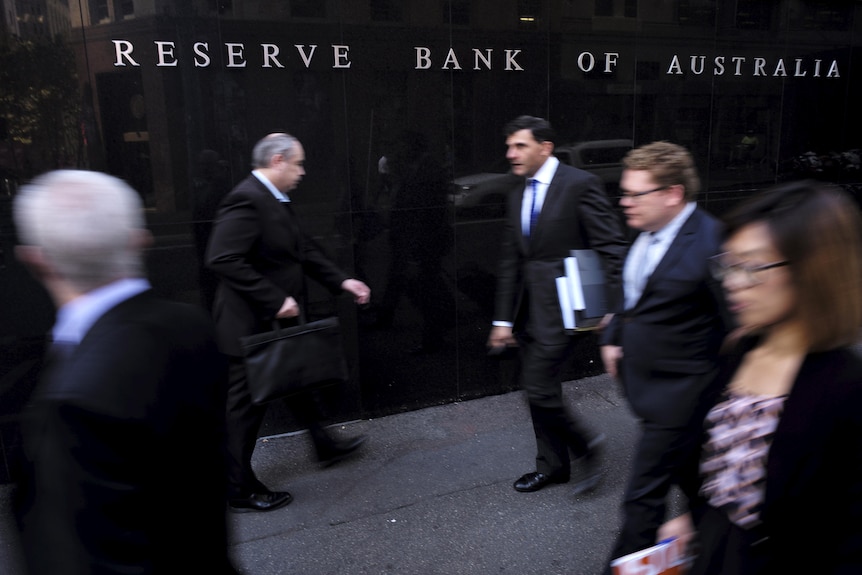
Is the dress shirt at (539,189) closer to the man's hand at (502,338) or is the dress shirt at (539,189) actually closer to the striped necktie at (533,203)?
the striped necktie at (533,203)

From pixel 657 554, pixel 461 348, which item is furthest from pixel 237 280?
pixel 657 554

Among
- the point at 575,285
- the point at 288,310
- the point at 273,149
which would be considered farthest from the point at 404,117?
the point at 575,285

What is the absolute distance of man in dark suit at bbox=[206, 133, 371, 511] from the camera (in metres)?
3.70

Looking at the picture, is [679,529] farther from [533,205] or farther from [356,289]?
[356,289]

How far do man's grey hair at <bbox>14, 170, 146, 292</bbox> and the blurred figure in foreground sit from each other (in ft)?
4.65

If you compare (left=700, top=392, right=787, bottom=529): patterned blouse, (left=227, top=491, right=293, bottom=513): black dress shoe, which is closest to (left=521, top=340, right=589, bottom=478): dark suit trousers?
(left=227, top=491, right=293, bottom=513): black dress shoe

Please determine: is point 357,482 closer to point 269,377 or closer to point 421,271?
point 269,377

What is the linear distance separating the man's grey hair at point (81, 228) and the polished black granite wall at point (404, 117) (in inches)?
115

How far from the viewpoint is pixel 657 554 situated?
1.75 meters

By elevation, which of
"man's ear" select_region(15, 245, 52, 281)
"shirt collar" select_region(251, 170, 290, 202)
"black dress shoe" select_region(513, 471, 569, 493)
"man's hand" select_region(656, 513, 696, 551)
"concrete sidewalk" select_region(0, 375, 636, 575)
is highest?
"man's ear" select_region(15, 245, 52, 281)

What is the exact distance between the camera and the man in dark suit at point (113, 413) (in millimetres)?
1346

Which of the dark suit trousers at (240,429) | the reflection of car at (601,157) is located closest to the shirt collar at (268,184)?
the dark suit trousers at (240,429)

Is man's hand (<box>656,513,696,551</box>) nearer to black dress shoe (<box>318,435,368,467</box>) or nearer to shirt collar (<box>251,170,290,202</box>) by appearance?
shirt collar (<box>251,170,290,202</box>)

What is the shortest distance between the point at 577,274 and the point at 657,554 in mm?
2062
